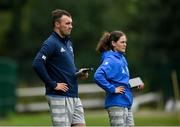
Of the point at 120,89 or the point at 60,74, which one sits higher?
the point at 60,74

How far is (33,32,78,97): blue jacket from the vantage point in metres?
10.2

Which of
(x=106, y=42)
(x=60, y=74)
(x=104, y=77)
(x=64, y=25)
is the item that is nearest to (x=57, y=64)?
(x=60, y=74)

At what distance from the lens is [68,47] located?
1048cm

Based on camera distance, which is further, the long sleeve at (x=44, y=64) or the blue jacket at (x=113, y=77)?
the blue jacket at (x=113, y=77)

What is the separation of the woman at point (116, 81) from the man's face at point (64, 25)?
2.76ft

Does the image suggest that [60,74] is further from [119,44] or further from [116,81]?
[119,44]

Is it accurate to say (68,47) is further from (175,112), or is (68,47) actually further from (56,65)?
(175,112)

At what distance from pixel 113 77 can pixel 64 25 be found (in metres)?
1.13

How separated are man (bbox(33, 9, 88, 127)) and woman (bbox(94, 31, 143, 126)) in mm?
568

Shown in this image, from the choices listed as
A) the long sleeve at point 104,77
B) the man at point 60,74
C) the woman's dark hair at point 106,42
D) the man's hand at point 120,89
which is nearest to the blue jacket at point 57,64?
the man at point 60,74

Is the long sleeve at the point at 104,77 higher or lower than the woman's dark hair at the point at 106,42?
lower

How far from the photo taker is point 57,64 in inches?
406

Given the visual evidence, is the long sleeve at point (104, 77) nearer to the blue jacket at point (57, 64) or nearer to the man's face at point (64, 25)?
the blue jacket at point (57, 64)

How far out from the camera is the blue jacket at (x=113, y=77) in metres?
10.9
